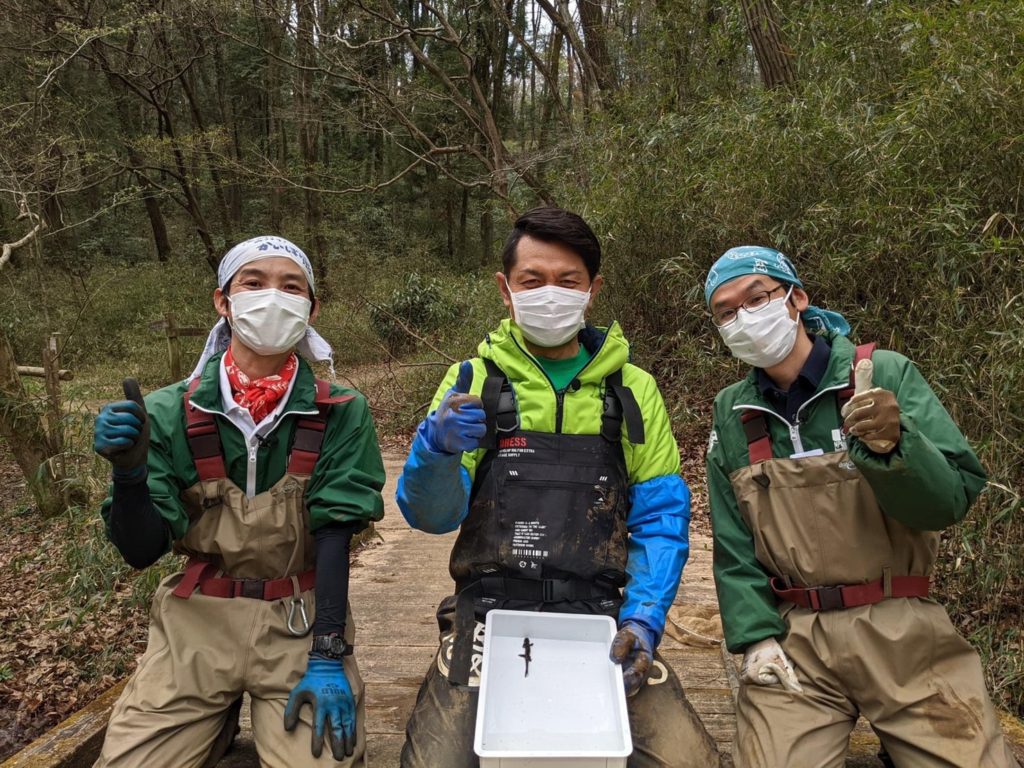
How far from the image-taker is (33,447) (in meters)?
6.48

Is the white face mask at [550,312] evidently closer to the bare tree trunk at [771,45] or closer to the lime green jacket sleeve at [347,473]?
the lime green jacket sleeve at [347,473]

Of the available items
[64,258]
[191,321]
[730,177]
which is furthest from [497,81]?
[730,177]

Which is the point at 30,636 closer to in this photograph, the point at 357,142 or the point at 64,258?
the point at 64,258

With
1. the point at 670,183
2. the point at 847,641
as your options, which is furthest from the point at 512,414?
the point at 670,183

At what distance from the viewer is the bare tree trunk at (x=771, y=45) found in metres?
7.12

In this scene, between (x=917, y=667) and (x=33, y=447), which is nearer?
(x=917, y=667)

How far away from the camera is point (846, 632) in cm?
212

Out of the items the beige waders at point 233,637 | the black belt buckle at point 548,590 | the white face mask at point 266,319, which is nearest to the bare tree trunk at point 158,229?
the white face mask at point 266,319

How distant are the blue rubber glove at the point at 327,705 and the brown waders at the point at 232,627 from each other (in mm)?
43

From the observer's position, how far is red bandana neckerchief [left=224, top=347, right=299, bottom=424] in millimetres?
2412

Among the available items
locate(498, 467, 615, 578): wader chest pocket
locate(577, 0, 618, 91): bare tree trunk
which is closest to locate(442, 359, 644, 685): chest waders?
locate(498, 467, 615, 578): wader chest pocket

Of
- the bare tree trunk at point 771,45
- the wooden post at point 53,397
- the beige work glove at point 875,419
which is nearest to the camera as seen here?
the beige work glove at point 875,419

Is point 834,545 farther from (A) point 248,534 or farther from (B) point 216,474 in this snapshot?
(B) point 216,474

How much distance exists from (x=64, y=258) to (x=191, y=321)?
13.1 feet
